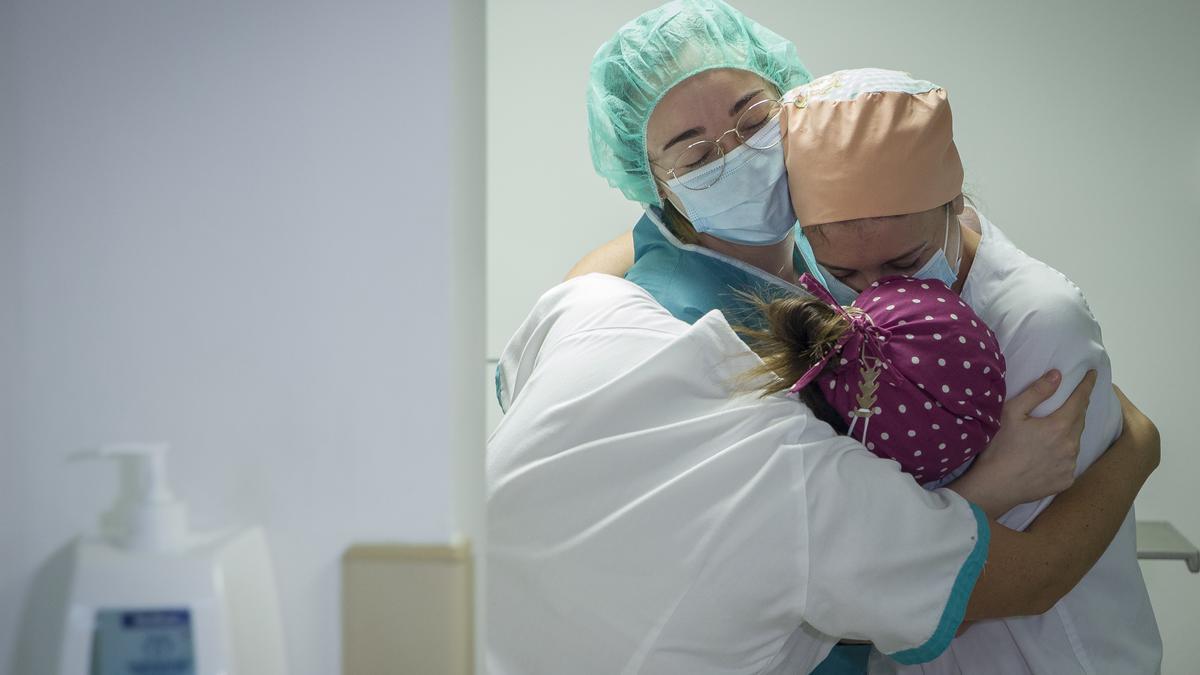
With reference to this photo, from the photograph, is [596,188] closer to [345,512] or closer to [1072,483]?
[1072,483]

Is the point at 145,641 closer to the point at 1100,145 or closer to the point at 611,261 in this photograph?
the point at 611,261

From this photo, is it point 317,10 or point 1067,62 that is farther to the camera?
point 1067,62

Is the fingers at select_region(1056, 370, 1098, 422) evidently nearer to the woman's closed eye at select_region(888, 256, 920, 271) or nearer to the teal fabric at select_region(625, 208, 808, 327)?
the woman's closed eye at select_region(888, 256, 920, 271)

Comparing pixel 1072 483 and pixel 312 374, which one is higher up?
pixel 312 374

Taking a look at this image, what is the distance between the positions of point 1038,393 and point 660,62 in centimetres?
64

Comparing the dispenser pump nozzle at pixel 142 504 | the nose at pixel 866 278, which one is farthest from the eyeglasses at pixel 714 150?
the dispenser pump nozzle at pixel 142 504

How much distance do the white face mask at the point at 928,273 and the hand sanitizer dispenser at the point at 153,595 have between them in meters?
0.80

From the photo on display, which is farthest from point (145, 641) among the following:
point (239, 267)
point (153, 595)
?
point (239, 267)

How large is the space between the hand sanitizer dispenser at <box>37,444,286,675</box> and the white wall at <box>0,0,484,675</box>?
15 mm

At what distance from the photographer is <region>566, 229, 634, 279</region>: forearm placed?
1.65 metres

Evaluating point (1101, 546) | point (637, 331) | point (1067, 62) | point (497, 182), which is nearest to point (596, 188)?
point (497, 182)

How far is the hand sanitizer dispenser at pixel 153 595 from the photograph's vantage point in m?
0.43

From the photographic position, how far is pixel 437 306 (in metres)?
0.47

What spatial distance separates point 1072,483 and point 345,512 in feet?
2.71
